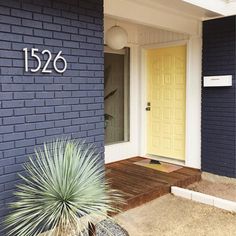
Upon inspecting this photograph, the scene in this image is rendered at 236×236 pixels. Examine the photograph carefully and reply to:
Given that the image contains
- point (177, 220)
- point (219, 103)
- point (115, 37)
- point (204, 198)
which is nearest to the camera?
point (177, 220)

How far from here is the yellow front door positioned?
5.60 metres

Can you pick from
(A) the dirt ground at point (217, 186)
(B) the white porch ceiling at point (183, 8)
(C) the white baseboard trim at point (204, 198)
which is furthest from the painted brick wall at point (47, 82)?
(A) the dirt ground at point (217, 186)

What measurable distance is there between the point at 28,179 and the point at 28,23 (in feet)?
4.54

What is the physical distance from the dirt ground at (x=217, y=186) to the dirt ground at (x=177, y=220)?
17.5 inches

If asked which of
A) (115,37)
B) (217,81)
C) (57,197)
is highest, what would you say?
(115,37)

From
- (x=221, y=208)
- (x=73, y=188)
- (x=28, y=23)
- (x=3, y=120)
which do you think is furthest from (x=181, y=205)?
(x=28, y=23)

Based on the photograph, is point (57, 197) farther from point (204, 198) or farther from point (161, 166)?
point (161, 166)

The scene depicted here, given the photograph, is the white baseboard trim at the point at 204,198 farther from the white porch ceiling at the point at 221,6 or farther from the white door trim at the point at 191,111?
the white porch ceiling at the point at 221,6

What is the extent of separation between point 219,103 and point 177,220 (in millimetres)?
2084

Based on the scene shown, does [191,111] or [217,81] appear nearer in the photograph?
[217,81]

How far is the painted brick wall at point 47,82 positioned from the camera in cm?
272

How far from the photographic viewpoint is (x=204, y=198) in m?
4.18

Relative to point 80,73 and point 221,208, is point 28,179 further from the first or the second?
point 221,208

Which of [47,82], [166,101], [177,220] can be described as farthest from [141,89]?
[47,82]
